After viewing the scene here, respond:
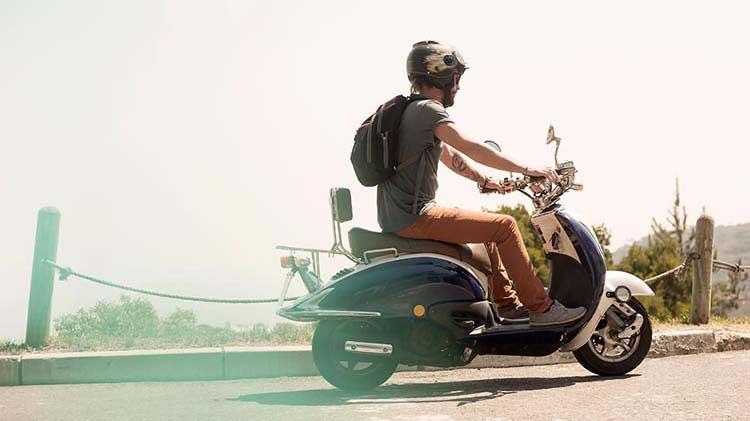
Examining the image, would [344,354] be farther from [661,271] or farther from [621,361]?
[661,271]

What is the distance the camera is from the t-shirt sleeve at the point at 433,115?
6.22 m

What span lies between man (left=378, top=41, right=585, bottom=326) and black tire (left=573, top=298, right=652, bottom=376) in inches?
19.5

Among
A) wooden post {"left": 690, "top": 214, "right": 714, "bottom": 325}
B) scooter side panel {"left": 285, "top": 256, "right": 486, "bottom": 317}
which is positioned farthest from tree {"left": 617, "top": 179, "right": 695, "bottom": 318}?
scooter side panel {"left": 285, "top": 256, "right": 486, "bottom": 317}

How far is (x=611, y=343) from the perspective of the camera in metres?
7.04

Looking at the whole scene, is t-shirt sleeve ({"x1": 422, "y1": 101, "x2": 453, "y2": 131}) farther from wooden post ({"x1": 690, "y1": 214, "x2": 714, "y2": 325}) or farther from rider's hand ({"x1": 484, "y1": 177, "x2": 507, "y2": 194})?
wooden post ({"x1": 690, "y1": 214, "x2": 714, "y2": 325})

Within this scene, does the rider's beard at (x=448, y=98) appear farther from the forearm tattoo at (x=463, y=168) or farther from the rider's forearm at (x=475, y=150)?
the forearm tattoo at (x=463, y=168)

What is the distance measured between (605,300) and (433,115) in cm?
168

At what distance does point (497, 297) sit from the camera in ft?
21.9

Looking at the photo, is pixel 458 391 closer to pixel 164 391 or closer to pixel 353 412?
pixel 353 412

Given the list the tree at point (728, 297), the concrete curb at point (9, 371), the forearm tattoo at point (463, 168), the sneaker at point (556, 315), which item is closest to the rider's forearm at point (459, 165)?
the forearm tattoo at point (463, 168)

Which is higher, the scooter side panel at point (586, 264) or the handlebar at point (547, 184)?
the handlebar at point (547, 184)

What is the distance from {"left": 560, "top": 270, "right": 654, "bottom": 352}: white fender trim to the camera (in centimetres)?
675

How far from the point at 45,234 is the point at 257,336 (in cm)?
195

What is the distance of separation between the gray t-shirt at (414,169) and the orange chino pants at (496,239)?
0.07 meters
